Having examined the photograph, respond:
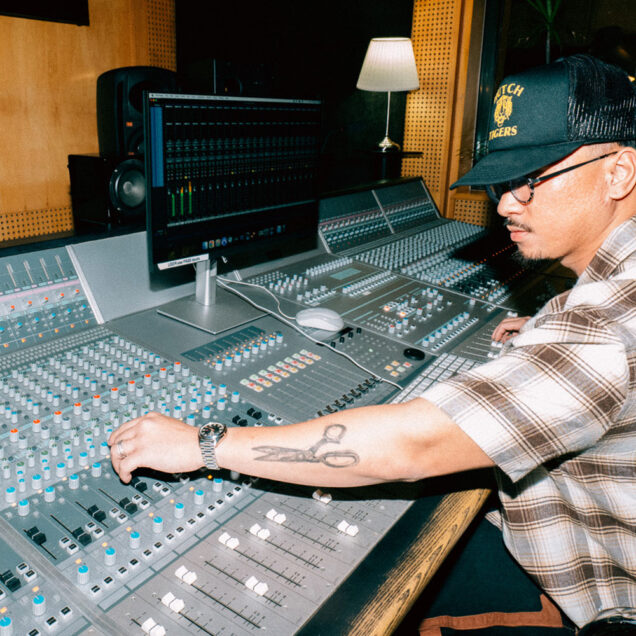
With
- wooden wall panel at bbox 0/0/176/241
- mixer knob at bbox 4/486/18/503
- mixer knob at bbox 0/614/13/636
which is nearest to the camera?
mixer knob at bbox 0/614/13/636

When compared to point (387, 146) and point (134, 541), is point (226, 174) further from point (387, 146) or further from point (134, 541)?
point (387, 146)

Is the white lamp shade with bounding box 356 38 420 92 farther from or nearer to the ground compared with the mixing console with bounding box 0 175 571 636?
farther from the ground

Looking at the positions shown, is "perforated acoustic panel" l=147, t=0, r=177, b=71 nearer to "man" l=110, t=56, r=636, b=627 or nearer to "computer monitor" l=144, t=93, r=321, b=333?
"computer monitor" l=144, t=93, r=321, b=333

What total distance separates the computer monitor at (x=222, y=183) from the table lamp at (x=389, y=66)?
1.44 m

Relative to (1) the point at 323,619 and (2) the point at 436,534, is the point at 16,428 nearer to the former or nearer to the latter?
(1) the point at 323,619

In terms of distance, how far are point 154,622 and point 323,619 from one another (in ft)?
0.73

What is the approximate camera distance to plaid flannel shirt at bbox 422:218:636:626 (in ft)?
2.65

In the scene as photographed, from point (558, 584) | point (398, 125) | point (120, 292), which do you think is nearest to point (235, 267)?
point (120, 292)

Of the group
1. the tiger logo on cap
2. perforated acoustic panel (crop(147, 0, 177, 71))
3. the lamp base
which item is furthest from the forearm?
perforated acoustic panel (crop(147, 0, 177, 71))

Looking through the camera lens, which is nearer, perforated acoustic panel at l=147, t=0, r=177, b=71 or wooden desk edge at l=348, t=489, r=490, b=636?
wooden desk edge at l=348, t=489, r=490, b=636

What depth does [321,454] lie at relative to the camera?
2.93 ft

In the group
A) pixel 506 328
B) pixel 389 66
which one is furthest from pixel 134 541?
pixel 389 66

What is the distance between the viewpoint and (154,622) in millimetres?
722

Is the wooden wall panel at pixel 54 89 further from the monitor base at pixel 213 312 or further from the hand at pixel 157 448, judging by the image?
the hand at pixel 157 448
